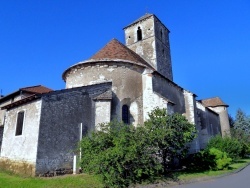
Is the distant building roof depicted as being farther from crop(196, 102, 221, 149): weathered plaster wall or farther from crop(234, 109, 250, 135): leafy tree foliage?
crop(234, 109, 250, 135): leafy tree foliage

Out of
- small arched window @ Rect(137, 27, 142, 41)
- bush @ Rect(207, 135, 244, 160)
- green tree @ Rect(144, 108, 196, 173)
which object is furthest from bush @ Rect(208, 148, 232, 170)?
small arched window @ Rect(137, 27, 142, 41)

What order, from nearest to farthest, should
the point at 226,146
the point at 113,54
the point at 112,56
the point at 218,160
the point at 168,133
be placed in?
the point at 168,133
the point at 218,160
the point at 112,56
the point at 113,54
the point at 226,146

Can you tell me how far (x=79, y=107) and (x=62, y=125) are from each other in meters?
1.79

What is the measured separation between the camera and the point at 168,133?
11898mm

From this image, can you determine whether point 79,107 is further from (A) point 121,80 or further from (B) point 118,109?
(A) point 121,80

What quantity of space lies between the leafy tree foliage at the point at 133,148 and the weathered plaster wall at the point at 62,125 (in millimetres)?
2804

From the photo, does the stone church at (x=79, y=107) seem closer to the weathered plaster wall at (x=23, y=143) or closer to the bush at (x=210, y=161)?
the weathered plaster wall at (x=23, y=143)

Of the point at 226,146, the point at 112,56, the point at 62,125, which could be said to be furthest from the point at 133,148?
the point at 226,146

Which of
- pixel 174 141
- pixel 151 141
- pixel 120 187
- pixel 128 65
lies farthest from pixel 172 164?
pixel 128 65

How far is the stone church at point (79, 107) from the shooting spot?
499 inches

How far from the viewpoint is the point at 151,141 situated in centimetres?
1150

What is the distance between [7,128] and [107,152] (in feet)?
31.6

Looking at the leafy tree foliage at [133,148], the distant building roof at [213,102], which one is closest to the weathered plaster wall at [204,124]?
the distant building roof at [213,102]

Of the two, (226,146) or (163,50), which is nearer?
(226,146)
